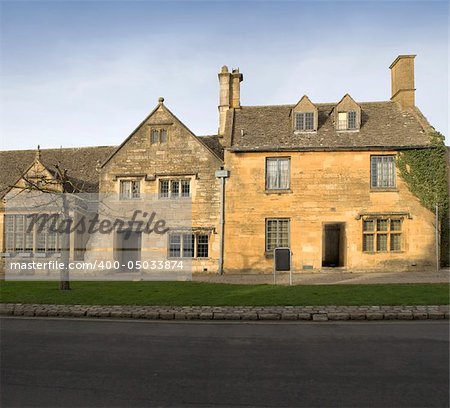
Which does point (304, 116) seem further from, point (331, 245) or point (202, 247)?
point (202, 247)

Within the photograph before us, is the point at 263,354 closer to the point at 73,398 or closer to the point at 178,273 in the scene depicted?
the point at 73,398

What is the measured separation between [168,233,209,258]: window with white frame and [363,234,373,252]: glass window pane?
9.27 m

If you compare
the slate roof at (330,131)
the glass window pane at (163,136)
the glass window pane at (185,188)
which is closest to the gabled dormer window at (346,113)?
the slate roof at (330,131)

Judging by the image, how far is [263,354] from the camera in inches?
296

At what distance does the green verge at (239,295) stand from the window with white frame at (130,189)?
914 centimetres

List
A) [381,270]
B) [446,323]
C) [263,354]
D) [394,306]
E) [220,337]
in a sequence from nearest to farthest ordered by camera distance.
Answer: [263,354]
[220,337]
[446,323]
[394,306]
[381,270]

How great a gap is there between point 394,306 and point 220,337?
571cm

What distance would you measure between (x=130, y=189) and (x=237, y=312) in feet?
50.6

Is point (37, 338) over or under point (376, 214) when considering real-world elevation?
under

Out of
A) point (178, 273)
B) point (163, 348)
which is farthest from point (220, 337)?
point (178, 273)

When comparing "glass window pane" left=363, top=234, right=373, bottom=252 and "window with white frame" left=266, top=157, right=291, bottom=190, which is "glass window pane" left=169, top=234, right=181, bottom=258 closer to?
"window with white frame" left=266, top=157, right=291, bottom=190

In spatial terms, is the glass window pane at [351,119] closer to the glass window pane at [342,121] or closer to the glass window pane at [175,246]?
the glass window pane at [342,121]

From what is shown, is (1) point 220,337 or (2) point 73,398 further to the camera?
(1) point 220,337

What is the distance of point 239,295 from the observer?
551 inches
